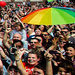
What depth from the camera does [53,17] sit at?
3.95 m

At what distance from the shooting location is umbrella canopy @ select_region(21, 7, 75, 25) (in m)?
3.87

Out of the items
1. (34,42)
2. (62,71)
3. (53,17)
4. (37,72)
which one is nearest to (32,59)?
(37,72)

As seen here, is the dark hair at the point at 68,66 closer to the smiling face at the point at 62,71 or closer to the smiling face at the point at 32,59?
the smiling face at the point at 62,71

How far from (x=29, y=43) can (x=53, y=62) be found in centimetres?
104

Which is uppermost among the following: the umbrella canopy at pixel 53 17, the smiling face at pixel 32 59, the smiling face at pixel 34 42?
the umbrella canopy at pixel 53 17

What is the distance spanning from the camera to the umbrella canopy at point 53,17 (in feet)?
12.7

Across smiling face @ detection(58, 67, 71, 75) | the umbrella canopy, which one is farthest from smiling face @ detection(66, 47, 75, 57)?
the umbrella canopy

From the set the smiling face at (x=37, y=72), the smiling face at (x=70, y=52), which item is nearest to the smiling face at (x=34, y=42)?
the smiling face at (x=70, y=52)

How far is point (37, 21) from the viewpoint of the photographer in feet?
13.4

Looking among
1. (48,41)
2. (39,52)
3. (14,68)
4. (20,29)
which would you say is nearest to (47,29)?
(20,29)

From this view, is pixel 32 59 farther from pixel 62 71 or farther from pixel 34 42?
pixel 34 42

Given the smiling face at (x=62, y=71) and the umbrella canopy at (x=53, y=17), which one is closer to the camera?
the smiling face at (x=62, y=71)

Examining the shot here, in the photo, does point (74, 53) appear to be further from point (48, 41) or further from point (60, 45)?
point (48, 41)

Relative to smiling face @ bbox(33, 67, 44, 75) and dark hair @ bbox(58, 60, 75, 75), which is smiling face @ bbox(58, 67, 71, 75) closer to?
dark hair @ bbox(58, 60, 75, 75)
